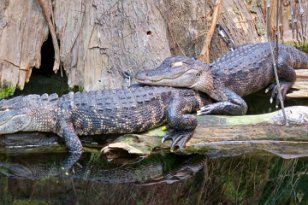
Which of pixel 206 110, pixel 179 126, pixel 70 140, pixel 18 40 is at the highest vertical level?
pixel 18 40

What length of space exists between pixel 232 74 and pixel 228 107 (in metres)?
0.52

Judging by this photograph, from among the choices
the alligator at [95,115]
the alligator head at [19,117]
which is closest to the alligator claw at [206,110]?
the alligator at [95,115]

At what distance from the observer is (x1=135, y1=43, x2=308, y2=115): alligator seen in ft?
23.1

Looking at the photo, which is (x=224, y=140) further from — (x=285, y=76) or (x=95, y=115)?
(x=285, y=76)

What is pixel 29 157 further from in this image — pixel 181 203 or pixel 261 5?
pixel 261 5

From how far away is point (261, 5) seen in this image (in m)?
8.95

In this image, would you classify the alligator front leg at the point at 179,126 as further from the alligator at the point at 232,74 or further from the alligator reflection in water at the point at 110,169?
the alligator at the point at 232,74

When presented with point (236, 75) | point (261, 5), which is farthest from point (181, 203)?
point (261, 5)

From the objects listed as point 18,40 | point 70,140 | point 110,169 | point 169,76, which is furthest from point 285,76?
point 18,40

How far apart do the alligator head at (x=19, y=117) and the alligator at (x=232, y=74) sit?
1146 mm

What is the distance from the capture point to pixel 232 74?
738 cm

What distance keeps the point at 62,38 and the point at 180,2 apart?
1.52 meters

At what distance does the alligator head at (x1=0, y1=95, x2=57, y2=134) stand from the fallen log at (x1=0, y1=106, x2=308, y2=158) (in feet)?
0.32

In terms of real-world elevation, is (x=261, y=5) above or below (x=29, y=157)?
above
